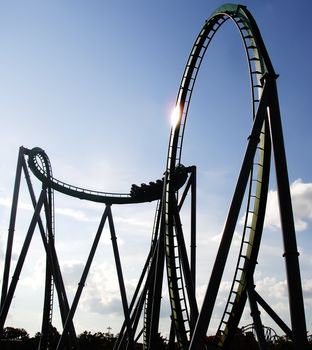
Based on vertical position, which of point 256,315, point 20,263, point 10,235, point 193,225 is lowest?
point 256,315

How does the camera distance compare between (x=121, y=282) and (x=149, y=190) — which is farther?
(x=149, y=190)

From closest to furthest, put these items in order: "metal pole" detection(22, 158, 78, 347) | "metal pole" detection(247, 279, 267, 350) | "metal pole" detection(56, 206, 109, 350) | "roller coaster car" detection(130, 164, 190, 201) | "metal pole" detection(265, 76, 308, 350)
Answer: "metal pole" detection(265, 76, 308, 350) < "metal pole" detection(247, 279, 267, 350) < "metal pole" detection(56, 206, 109, 350) < "metal pole" detection(22, 158, 78, 347) < "roller coaster car" detection(130, 164, 190, 201)

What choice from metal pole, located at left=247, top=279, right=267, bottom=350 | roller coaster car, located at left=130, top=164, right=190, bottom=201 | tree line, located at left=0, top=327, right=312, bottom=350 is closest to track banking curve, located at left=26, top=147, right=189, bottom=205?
roller coaster car, located at left=130, top=164, right=190, bottom=201

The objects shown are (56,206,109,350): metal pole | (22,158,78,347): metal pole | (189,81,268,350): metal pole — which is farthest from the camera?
(22,158,78,347): metal pole

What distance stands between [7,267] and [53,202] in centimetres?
471

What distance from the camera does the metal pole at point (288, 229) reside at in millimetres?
6727

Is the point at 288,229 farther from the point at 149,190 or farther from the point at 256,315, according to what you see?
the point at 149,190

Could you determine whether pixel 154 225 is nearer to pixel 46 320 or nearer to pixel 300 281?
pixel 46 320

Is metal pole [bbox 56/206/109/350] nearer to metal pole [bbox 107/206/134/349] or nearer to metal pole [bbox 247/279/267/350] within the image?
metal pole [bbox 107/206/134/349]

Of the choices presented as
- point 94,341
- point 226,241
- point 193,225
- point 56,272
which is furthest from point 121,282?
point 94,341

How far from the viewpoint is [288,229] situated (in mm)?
7266

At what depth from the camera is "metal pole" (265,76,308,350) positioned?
6727mm

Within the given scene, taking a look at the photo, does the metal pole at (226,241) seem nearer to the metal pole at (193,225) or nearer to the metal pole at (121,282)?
the metal pole at (193,225)

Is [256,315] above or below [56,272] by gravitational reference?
below
